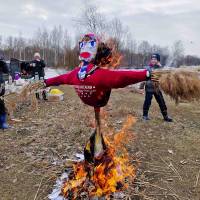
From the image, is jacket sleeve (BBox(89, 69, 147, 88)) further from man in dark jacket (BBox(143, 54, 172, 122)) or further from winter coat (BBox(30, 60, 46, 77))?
winter coat (BBox(30, 60, 46, 77))

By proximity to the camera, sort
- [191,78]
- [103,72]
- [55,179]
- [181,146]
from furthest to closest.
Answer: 1. [181,146]
2. [55,179]
3. [103,72]
4. [191,78]

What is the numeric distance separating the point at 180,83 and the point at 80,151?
122 inches

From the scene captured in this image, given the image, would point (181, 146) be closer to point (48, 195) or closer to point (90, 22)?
point (48, 195)

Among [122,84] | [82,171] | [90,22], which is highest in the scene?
[90,22]

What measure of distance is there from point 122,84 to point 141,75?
231 millimetres

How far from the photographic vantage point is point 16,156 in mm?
5805

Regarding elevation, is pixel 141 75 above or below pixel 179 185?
above

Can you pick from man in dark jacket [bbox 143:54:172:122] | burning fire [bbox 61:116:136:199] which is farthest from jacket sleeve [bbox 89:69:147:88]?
man in dark jacket [bbox 143:54:172:122]

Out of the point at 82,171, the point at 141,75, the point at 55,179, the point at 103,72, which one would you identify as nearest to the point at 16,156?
the point at 55,179

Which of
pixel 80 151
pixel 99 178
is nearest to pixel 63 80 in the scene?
pixel 99 178

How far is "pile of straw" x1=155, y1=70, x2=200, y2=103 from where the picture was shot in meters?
3.10

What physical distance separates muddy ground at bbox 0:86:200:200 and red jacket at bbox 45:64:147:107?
124 cm

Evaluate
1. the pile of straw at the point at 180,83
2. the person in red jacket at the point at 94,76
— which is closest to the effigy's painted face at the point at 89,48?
the person in red jacket at the point at 94,76

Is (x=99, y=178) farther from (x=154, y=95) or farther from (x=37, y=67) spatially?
(x=37, y=67)
